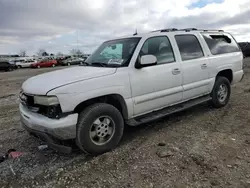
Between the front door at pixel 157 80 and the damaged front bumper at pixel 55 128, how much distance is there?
1176 mm

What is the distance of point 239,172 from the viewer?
3.18 metres

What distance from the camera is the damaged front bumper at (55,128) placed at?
134 inches

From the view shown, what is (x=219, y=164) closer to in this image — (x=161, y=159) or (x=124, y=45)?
(x=161, y=159)

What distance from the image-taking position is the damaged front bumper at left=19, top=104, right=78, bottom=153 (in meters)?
3.41

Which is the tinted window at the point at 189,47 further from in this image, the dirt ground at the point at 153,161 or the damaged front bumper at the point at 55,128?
the damaged front bumper at the point at 55,128

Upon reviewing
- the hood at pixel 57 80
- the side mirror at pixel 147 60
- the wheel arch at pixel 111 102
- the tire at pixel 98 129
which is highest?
the side mirror at pixel 147 60

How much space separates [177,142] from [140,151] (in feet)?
2.23

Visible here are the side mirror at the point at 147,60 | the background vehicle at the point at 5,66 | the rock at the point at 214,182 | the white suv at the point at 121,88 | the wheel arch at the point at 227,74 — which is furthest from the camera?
the background vehicle at the point at 5,66

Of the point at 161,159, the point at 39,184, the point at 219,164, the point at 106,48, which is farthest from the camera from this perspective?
the point at 106,48

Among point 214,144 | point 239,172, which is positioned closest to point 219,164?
point 239,172

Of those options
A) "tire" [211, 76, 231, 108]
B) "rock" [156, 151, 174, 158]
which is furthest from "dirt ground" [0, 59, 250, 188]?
"tire" [211, 76, 231, 108]

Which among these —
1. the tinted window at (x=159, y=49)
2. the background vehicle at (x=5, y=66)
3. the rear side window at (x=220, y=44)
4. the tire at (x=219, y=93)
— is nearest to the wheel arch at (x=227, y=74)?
the tire at (x=219, y=93)

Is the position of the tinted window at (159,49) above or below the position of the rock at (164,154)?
above

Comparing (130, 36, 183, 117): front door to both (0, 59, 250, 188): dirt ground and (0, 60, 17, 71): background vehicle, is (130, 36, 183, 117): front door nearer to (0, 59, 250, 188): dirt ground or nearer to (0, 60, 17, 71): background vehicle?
(0, 59, 250, 188): dirt ground
